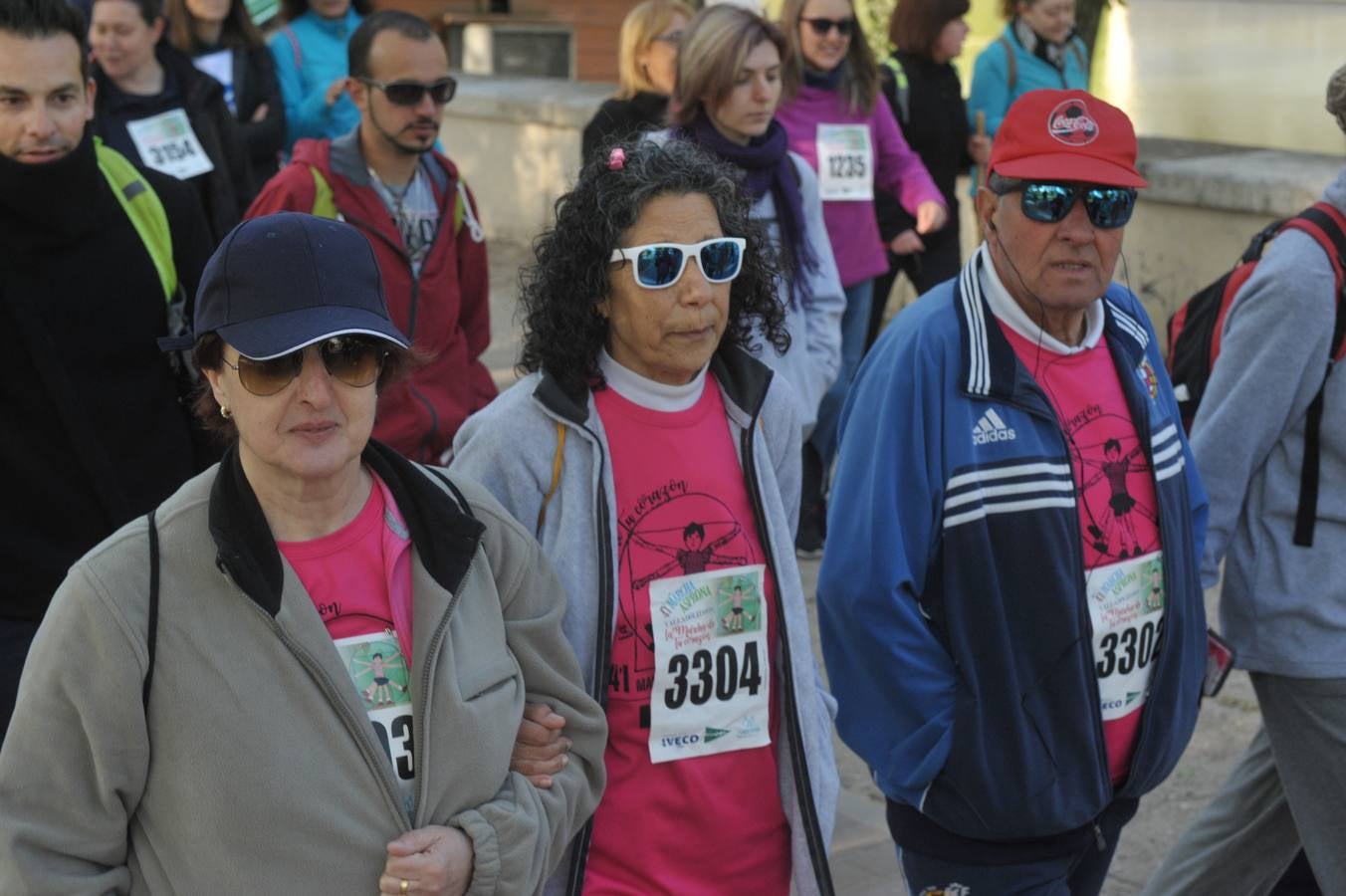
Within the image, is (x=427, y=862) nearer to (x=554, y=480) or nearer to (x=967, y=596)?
(x=554, y=480)

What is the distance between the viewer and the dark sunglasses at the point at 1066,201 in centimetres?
358

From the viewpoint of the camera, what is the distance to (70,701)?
253cm

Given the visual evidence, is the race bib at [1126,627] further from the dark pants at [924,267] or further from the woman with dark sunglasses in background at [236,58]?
the woman with dark sunglasses in background at [236,58]

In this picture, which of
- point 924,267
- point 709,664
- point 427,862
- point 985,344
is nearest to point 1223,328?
point 985,344

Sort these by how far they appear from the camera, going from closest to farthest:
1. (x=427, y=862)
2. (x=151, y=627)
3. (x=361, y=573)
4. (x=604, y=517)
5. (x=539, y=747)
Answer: (x=151, y=627) < (x=427, y=862) < (x=361, y=573) < (x=539, y=747) < (x=604, y=517)

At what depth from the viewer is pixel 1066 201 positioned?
358cm

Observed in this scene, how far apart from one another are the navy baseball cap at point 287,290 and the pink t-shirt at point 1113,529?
140 centimetres

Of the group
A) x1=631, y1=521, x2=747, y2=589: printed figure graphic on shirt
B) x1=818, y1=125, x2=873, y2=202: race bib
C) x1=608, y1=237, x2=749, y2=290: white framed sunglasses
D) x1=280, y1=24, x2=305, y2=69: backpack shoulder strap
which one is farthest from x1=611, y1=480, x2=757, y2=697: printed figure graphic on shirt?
x1=280, y1=24, x2=305, y2=69: backpack shoulder strap

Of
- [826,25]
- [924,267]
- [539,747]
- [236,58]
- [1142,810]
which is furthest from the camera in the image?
[924,267]

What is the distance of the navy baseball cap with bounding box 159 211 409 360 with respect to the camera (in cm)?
269

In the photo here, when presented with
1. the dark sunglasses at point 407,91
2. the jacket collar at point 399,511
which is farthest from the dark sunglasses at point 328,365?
the dark sunglasses at point 407,91

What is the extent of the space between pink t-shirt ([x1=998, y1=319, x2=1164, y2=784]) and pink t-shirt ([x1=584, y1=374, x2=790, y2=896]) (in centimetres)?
64

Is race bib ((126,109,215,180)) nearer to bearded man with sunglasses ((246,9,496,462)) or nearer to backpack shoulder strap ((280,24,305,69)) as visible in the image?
bearded man with sunglasses ((246,9,496,462))

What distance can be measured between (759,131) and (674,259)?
2.72m
